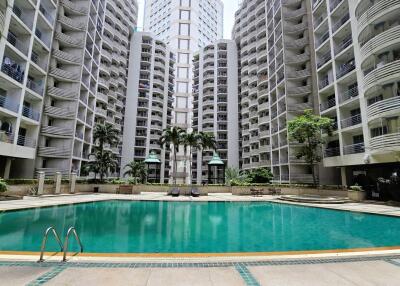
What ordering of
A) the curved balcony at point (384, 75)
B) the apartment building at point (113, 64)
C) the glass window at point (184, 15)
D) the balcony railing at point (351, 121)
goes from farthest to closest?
the glass window at point (184, 15) < the apartment building at point (113, 64) < the balcony railing at point (351, 121) < the curved balcony at point (384, 75)

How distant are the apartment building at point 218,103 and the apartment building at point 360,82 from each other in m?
42.3

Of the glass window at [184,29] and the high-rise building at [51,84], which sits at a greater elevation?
the glass window at [184,29]

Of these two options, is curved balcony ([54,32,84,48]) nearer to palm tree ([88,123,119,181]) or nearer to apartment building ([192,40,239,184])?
palm tree ([88,123,119,181])

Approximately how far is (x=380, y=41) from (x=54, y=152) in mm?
45024

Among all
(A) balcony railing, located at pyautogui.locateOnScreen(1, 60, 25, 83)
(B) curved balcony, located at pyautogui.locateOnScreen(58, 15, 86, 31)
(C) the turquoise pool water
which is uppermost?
(B) curved balcony, located at pyautogui.locateOnScreen(58, 15, 86, 31)

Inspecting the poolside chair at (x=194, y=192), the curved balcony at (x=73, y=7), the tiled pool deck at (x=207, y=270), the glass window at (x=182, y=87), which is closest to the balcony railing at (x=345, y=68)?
the poolside chair at (x=194, y=192)

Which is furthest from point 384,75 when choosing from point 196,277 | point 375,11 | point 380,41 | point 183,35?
point 183,35

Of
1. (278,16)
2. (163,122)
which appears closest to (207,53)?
(163,122)

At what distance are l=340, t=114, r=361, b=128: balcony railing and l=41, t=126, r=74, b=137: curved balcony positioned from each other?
135 ft

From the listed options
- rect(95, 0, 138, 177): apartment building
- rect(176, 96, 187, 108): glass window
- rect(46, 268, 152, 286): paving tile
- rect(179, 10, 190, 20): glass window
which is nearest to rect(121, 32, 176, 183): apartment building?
rect(95, 0, 138, 177): apartment building

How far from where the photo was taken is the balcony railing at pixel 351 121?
30234mm

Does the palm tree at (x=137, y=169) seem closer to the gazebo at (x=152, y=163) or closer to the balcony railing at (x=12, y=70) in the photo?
the gazebo at (x=152, y=163)

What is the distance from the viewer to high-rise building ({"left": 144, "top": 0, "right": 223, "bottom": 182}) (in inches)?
3632

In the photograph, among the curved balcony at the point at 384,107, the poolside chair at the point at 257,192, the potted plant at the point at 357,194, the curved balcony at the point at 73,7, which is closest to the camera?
the curved balcony at the point at 384,107
